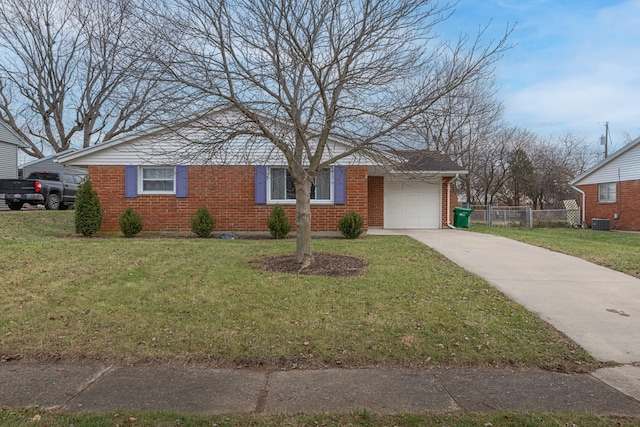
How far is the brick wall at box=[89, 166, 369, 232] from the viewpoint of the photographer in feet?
42.4

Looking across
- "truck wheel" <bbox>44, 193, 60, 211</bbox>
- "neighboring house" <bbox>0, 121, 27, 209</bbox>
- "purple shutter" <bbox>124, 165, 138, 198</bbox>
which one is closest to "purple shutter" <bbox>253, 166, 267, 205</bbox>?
"purple shutter" <bbox>124, 165, 138, 198</bbox>

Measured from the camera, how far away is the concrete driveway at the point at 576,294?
4172 millimetres

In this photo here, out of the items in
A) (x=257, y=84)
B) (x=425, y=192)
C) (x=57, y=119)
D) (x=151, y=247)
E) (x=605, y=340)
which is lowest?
(x=605, y=340)

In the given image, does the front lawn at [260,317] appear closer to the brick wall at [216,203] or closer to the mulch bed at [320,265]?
the mulch bed at [320,265]

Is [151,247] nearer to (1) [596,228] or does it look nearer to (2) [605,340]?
(2) [605,340]

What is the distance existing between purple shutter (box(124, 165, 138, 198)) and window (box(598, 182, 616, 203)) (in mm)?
21934

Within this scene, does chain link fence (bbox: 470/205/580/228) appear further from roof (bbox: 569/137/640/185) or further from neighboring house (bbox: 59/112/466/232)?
neighboring house (bbox: 59/112/466/232)

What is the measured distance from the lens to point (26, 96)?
23.9 m

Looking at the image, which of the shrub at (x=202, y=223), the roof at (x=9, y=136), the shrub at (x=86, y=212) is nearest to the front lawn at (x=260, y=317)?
the shrub at (x=86, y=212)

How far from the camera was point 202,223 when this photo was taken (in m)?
12.1

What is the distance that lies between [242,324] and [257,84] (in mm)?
3992

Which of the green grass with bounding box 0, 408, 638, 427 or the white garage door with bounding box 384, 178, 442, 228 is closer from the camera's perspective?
the green grass with bounding box 0, 408, 638, 427

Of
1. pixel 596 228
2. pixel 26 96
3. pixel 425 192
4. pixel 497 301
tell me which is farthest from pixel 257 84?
pixel 26 96

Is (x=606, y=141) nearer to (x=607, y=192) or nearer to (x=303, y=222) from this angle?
(x=607, y=192)
